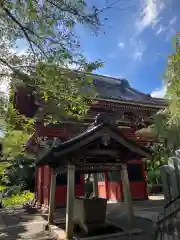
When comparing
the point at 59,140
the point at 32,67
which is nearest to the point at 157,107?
→ the point at 59,140

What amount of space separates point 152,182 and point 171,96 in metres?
11.2

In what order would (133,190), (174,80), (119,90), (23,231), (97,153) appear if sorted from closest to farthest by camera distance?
(97,153) → (23,231) → (174,80) → (133,190) → (119,90)

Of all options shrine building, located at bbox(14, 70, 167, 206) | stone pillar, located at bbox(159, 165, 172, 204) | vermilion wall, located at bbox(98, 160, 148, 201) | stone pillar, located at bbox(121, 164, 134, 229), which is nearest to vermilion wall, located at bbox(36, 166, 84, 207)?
shrine building, located at bbox(14, 70, 167, 206)

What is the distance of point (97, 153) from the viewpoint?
23.2 feet

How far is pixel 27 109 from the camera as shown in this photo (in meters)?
14.6

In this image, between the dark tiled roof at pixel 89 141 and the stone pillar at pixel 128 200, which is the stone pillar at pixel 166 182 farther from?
the stone pillar at pixel 128 200

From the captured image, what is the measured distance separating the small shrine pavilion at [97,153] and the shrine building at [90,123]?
4.56 m

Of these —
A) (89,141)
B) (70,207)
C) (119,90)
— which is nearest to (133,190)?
(70,207)

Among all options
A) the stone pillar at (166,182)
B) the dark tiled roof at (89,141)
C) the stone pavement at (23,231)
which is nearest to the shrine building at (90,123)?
the stone pavement at (23,231)

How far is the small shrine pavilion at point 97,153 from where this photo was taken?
6.51m

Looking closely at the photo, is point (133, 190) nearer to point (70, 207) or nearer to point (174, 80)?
point (174, 80)

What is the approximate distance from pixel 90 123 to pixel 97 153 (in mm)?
7210

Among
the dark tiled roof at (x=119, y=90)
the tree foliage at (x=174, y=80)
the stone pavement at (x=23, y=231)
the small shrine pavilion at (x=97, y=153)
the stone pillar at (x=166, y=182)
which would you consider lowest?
the stone pavement at (x=23, y=231)

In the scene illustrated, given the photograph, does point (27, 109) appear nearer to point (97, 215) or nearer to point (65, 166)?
point (65, 166)
